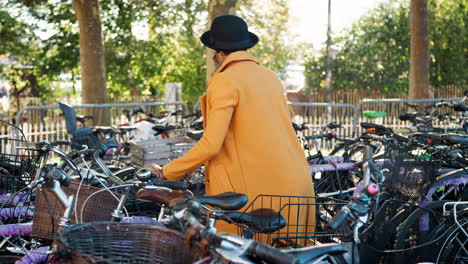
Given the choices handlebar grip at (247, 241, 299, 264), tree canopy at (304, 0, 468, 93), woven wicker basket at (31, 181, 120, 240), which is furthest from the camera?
tree canopy at (304, 0, 468, 93)

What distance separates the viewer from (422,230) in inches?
173

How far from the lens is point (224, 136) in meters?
3.73

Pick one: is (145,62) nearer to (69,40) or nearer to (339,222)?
(69,40)

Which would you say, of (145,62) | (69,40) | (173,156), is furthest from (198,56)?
(173,156)

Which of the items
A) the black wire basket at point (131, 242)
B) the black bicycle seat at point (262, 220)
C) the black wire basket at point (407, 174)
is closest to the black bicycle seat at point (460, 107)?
the black wire basket at point (407, 174)

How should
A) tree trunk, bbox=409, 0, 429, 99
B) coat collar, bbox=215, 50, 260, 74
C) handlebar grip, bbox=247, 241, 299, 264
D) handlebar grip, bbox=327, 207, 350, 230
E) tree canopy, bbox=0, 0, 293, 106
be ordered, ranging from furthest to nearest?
tree canopy, bbox=0, 0, 293, 106, tree trunk, bbox=409, 0, 429, 99, coat collar, bbox=215, 50, 260, 74, handlebar grip, bbox=327, 207, 350, 230, handlebar grip, bbox=247, 241, 299, 264

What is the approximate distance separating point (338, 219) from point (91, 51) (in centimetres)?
1332

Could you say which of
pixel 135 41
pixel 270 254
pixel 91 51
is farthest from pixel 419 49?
pixel 270 254

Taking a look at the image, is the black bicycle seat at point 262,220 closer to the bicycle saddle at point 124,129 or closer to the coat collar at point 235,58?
the coat collar at point 235,58

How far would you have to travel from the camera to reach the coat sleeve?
12.2 ft

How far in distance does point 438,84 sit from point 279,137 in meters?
26.8

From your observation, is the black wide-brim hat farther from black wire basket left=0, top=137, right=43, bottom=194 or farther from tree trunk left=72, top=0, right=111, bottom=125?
tree trunk left=72, top=0, right=111, bottom=125

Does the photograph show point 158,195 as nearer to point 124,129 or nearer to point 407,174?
point 407,174

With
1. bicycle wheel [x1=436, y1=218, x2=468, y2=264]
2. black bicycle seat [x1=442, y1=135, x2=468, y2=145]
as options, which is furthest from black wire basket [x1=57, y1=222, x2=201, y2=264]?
black bicycle seat [x1=442, y1=135, x2=468, y2=145]
